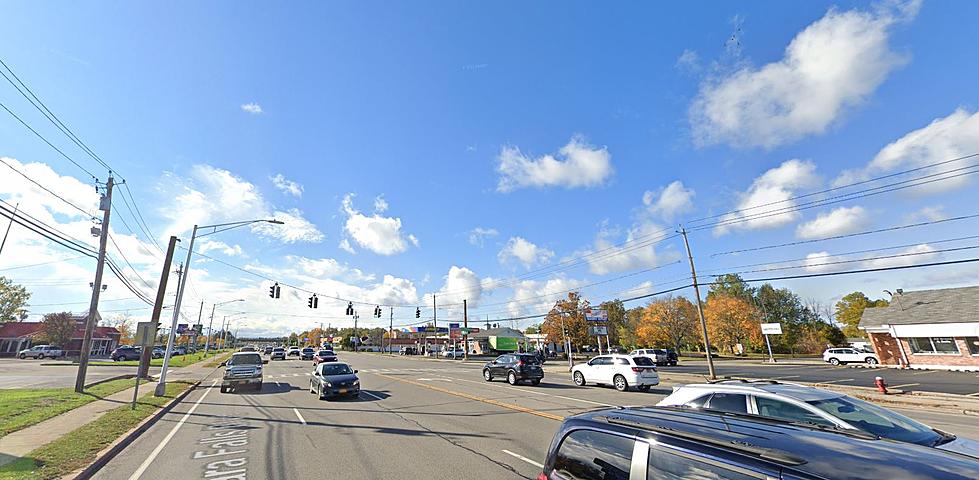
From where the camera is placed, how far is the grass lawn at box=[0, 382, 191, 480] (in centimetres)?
708

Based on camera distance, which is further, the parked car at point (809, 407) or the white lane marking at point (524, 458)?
the white lane marking at point (524, 458)

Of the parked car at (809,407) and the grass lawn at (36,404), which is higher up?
the parked car at (809,407)

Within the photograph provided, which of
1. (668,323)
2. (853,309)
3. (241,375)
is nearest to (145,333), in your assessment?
(241,375)

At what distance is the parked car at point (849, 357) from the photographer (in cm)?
3709

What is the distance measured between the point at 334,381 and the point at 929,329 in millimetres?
44817

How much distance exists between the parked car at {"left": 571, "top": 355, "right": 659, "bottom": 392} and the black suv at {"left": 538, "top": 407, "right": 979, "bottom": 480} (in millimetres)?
18720

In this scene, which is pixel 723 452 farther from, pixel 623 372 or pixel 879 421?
pixel 623 372

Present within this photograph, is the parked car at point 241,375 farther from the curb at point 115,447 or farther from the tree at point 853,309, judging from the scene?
the tree at point 853,309

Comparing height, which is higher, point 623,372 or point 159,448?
point 623,372

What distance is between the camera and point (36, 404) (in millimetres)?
14250

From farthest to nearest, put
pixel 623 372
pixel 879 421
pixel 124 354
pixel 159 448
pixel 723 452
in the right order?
pixel 124 354 → pixel 623 372 → pixel 159 448 → pixel 879 421 → pixel 723 452

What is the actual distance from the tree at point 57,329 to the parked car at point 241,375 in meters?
56.6

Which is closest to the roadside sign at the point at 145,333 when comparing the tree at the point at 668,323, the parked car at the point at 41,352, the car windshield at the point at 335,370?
the car windshield at the point at 335,370

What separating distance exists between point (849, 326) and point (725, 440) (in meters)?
101
